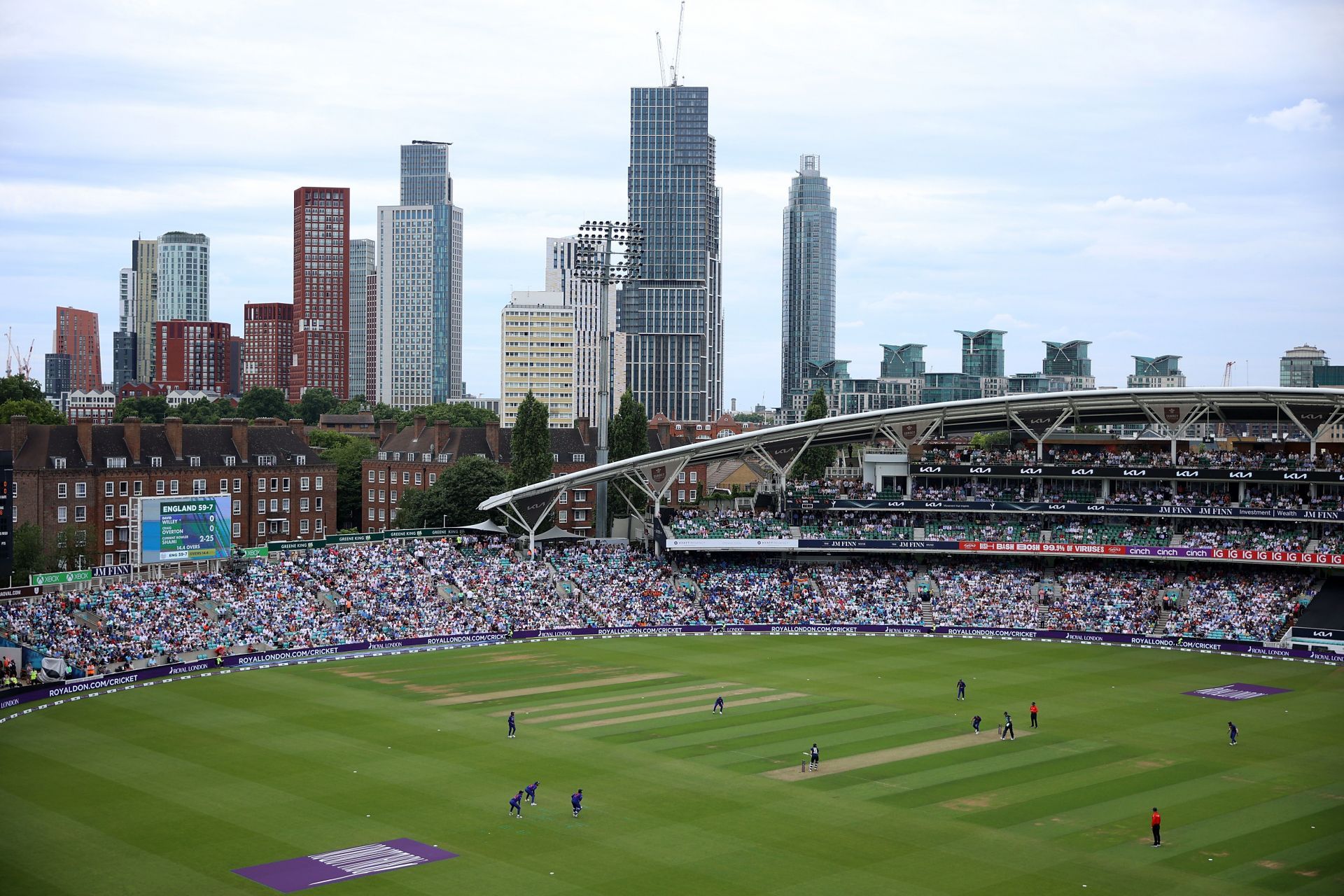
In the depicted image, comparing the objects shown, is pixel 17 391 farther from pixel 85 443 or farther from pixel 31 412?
pixel 85 443

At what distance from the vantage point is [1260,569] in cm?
7288

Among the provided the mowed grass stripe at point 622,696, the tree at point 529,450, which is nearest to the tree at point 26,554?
the tree at point 529,450

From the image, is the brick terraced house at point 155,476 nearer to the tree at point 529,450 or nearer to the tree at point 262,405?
the tree at point 529,450

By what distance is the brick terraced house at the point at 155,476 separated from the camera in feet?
267

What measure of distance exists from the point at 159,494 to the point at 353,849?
60533 millimetres

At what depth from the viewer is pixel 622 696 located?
53219mm

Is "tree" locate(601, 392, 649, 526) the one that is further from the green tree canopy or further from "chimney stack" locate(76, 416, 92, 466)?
"chimney stack" locate(76, 416, 92, 466)

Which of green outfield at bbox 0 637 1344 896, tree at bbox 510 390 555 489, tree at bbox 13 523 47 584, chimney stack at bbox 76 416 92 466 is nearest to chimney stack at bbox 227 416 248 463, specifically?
chimney stack at bbox 76 416 92 466

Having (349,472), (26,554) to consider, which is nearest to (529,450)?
(26,554)

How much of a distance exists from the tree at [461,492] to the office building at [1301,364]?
386 ft

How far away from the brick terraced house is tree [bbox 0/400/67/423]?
1903 centimetres

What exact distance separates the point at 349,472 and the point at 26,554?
49380 millimetres

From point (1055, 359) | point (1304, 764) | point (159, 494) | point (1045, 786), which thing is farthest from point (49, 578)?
point (1055, 359)

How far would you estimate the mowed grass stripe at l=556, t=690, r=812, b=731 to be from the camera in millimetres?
47438
